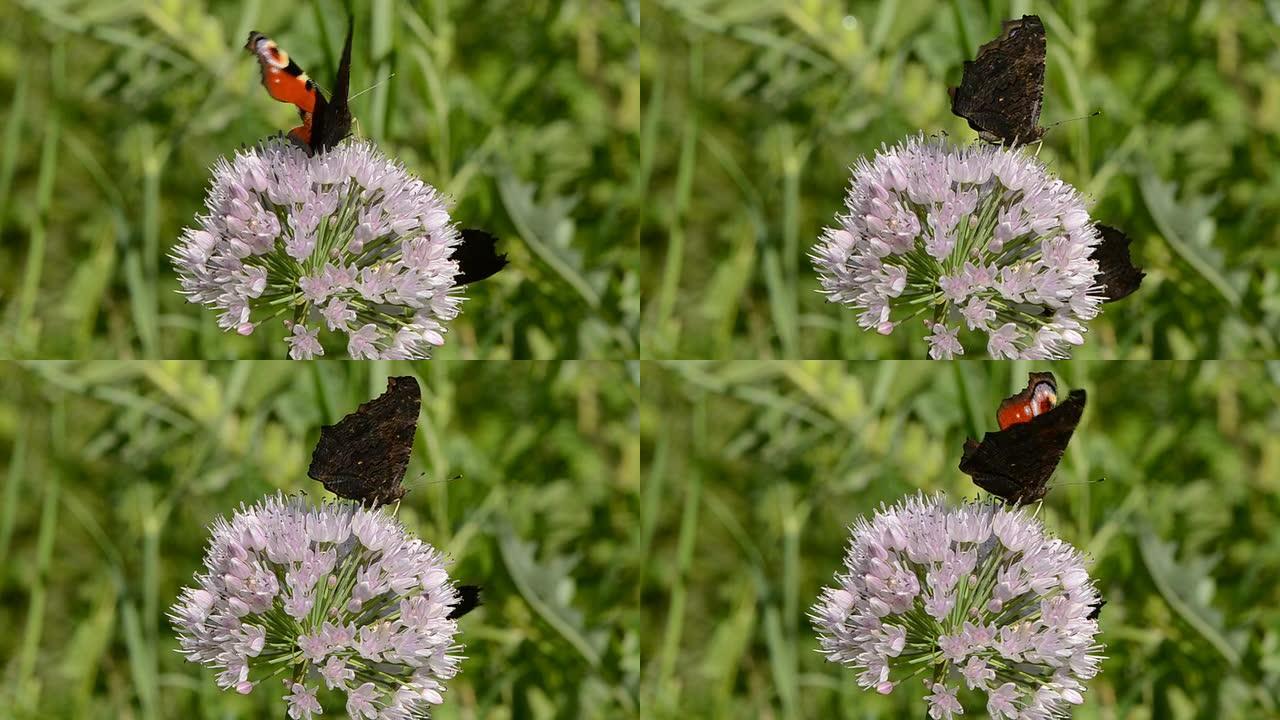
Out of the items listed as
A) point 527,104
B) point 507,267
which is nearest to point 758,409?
point 507,267

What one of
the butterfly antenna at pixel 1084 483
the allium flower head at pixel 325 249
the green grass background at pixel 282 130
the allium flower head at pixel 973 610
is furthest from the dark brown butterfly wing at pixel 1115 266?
the allium flower head at pixel 325 249

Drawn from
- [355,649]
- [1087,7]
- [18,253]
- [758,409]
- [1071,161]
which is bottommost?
[355,649]

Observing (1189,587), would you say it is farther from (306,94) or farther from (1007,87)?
(306,94)

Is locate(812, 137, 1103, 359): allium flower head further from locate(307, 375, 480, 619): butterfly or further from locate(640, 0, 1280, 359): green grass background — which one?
locate(307, 375, 480, 619): butterfly

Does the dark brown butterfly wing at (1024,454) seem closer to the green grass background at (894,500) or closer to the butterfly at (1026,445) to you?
the butterfly at (1026,445)

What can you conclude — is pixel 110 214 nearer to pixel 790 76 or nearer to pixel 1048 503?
pixel 790 76

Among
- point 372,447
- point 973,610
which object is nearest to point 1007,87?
point 973,610

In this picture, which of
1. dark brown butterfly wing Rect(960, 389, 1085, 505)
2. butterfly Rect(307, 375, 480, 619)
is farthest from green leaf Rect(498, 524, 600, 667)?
dark brown butterfly wing Rect(960, 389, 1085, 505)
